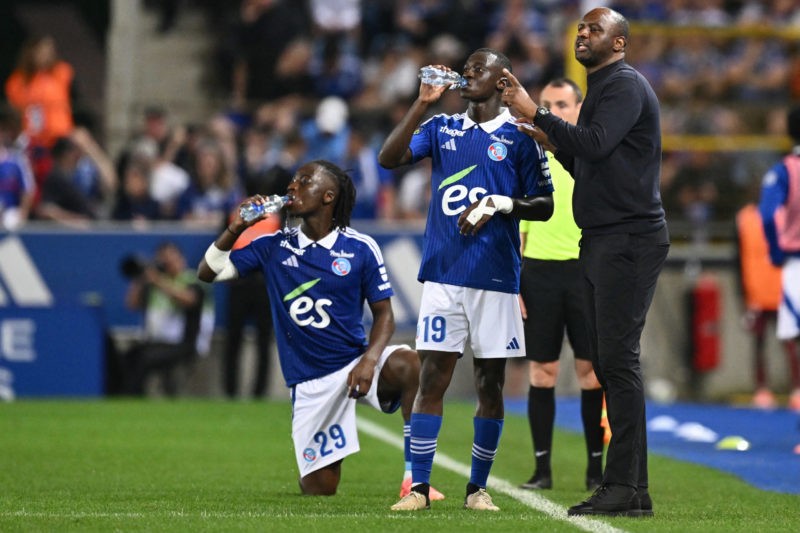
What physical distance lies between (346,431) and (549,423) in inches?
55.5

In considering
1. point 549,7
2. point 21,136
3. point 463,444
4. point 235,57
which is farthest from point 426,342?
point 549,7

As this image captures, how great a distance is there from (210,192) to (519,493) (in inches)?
371

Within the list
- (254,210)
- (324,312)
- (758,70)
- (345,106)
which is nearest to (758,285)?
(758,70)

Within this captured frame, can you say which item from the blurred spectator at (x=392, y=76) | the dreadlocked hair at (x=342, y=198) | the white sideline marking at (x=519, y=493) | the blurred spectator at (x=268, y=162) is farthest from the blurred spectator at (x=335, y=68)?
the dreadlocked hair at (x=342, y=198)

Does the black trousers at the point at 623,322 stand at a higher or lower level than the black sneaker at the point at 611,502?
higher

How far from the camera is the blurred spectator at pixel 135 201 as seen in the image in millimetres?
17156

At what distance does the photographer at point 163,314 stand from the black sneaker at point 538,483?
8001 millimetres

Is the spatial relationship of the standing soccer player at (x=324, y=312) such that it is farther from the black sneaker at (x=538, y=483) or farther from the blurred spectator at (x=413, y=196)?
the blurred spectator at (x=413, y=196)

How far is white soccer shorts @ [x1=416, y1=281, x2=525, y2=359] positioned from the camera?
24.6ft

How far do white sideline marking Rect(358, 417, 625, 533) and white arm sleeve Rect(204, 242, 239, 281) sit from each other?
1970 mm

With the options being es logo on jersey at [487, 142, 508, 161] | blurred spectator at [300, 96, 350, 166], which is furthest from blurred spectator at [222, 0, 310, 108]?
es logo on jersey at [487, 142, 508, 161]

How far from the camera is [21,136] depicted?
1822cm

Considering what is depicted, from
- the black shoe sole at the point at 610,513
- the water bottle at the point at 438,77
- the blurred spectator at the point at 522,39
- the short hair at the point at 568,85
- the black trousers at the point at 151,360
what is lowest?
the black trousers at the point at 151,360

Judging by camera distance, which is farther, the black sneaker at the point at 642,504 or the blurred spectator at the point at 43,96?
the blurred spectator at the point at 43,96
